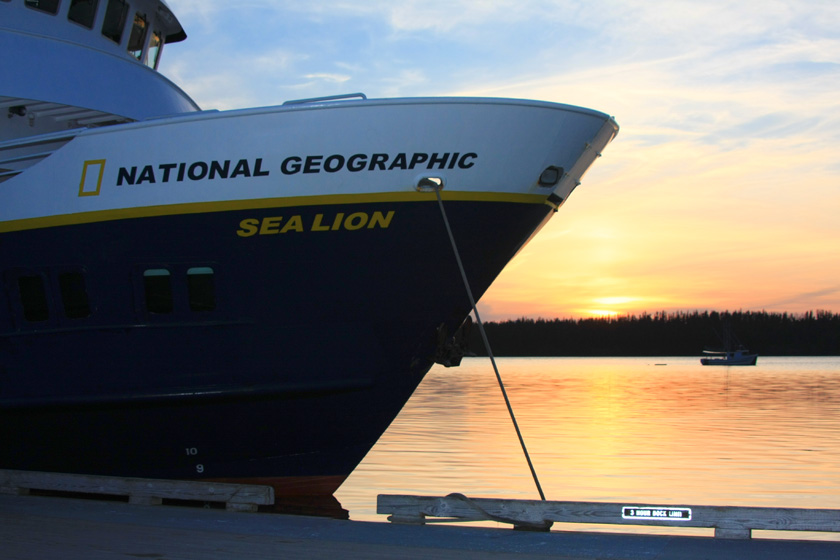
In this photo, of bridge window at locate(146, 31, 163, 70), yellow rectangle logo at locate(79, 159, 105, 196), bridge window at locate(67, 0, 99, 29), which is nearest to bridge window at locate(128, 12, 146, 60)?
bridge window at locate(146, 31, 163, 70)

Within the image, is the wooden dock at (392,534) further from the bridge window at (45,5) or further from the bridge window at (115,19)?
the bridge window at (115,19)

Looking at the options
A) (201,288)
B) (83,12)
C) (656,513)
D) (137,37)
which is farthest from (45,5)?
(656,513)

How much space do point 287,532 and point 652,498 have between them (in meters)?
10.1

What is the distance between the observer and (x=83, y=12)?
11.8 meters

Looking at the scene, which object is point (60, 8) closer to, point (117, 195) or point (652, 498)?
point (117, 195)

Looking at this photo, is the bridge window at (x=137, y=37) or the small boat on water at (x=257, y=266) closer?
the small boat on water at (x=257, y=266)

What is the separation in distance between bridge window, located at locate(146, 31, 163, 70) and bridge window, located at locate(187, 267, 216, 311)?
5724mm

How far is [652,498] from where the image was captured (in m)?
15.2

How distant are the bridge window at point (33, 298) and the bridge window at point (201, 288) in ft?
5.58

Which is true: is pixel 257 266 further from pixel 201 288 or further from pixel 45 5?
pixel 45 5

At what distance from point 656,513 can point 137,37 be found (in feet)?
33.7

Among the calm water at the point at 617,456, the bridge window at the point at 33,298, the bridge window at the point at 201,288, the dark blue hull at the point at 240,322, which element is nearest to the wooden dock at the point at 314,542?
the dark blue hull at the point at 240,322

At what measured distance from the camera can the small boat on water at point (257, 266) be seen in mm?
8477

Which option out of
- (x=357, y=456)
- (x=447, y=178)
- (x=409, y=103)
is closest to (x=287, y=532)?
(x=357, y=456)
